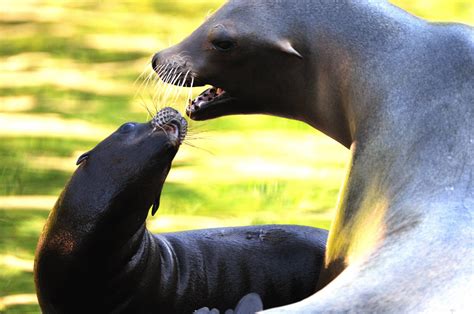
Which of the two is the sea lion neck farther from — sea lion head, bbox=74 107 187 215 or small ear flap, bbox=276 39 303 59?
sea lion head, bbox=74 107 187 215

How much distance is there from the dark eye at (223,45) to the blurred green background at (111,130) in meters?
0.58

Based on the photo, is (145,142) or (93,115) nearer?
(145,142)

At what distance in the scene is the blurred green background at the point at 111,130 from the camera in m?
9.03

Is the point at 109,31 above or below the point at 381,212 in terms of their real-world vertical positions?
below

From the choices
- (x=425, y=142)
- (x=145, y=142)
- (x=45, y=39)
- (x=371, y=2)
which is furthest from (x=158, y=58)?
(x=45, y=39)

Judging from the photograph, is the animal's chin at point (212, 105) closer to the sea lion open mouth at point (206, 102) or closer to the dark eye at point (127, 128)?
the sea lion open mouth at point (206, 102)

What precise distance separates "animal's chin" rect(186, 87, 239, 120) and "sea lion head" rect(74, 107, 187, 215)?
0.93 feet

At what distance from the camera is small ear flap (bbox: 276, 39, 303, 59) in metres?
6.71

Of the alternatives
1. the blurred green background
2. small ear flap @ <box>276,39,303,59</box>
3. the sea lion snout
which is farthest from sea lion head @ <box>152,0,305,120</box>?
the blurred green background

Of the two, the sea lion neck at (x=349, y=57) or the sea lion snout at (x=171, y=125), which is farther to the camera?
the sea lion snout at (x=171, y=125)

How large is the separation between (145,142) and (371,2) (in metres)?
1.04

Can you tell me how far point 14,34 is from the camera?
45.3ft

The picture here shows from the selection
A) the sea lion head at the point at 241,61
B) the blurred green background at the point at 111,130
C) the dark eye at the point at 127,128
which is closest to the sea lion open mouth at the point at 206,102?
the sea lion head at the point at 241,61

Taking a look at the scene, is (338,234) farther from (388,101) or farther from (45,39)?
(45,39)
